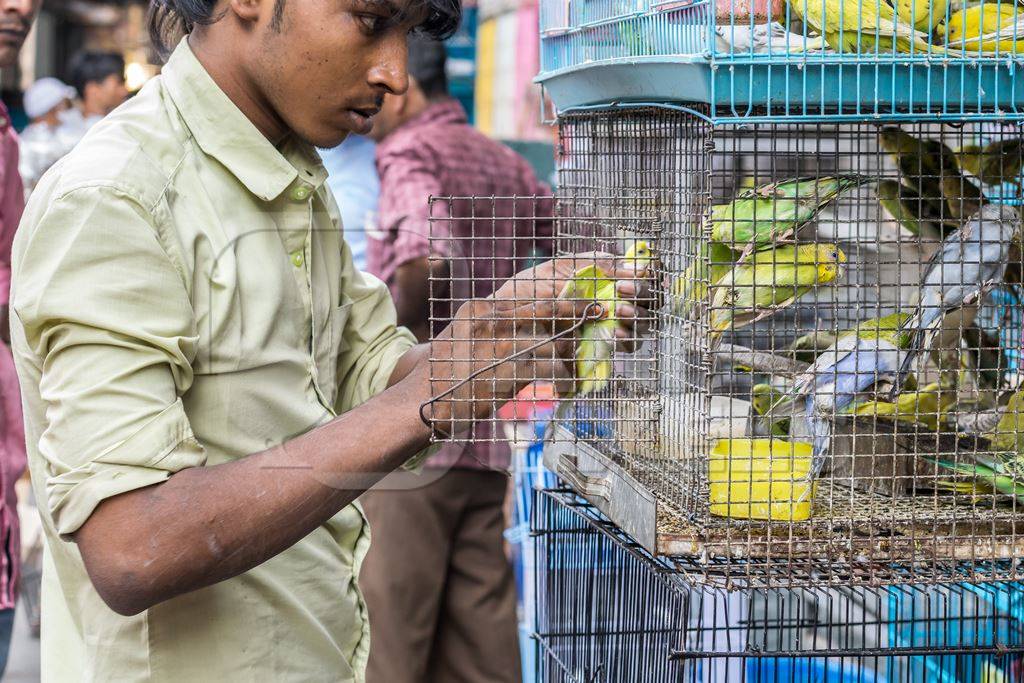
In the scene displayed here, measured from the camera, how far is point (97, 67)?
252 inches

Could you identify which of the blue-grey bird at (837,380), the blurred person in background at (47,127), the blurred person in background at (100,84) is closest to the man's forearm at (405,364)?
the blue-grey bird at (837,380)

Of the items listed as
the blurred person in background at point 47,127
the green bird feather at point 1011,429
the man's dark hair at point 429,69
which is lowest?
the green bird feather at point 1011,429

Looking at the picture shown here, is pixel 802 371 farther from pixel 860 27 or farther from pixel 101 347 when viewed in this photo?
pixel 101 347

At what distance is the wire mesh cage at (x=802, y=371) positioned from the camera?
1.46m

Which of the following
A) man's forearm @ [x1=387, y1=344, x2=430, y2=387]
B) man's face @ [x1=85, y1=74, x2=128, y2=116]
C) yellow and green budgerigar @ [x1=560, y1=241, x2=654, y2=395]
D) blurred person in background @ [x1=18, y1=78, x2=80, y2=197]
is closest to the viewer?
yellow and green budgerigar @ [x1=560, y1=241, x2=654, y2=395]

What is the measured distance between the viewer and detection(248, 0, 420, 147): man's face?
145cm

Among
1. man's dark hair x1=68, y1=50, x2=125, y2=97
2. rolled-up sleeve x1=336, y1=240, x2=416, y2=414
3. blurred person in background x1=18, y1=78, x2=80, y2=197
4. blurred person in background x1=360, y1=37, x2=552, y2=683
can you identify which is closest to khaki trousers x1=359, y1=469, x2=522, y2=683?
blurred person in background x1=360, y1=37, x2=552, y2=683

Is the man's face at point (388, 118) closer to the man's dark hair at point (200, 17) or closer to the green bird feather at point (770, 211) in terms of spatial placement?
the man's dark hair at point (200, 17)

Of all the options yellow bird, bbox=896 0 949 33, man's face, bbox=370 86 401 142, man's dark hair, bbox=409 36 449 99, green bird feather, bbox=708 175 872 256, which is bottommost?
green bird feather, bbox=708 175 872 256

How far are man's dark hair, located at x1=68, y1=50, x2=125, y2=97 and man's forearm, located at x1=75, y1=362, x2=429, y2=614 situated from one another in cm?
546

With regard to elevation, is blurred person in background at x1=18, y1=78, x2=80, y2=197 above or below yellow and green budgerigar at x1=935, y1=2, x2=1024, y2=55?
above

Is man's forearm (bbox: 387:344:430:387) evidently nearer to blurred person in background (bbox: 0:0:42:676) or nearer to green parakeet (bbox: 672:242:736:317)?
green parakeet (bbox: 672:242:736:317)

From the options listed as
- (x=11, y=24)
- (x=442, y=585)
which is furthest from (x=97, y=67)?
(x=442, y=585)

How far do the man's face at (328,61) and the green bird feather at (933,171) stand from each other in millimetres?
690
